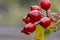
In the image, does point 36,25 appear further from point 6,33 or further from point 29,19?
point 6,33

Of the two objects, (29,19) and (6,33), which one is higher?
(6,33)

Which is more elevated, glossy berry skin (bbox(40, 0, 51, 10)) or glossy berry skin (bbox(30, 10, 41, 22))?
glossy berry skin (bbox(40, 0, 51, 10))

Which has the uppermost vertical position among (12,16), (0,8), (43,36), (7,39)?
(0,8)

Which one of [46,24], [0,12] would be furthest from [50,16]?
[0,12]

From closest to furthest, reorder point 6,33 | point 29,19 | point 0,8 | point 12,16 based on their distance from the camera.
→ point 29,19
point 6,33
point 12,16
point 0,8

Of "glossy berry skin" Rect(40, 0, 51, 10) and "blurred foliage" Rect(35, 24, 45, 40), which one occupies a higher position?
"glossy berry skin" Rect(40, 0, 51, 10)

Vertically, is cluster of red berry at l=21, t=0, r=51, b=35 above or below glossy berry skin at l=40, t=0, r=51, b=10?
below

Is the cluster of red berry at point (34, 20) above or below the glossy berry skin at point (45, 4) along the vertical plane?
below

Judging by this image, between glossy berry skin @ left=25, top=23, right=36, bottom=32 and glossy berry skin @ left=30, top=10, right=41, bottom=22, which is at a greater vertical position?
glossy berry skin @ left=30, top=10, right=41, bottom=22

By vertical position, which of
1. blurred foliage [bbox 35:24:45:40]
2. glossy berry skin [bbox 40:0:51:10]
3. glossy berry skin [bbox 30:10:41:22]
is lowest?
blurred foliage [bbox 35:24:45:40]

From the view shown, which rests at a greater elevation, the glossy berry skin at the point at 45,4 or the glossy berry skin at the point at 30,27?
the glossy berry skin at the point at 45,4

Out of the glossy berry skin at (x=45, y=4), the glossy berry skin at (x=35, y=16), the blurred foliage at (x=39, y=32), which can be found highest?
the glossy berry skin at (x=45, y=4)
